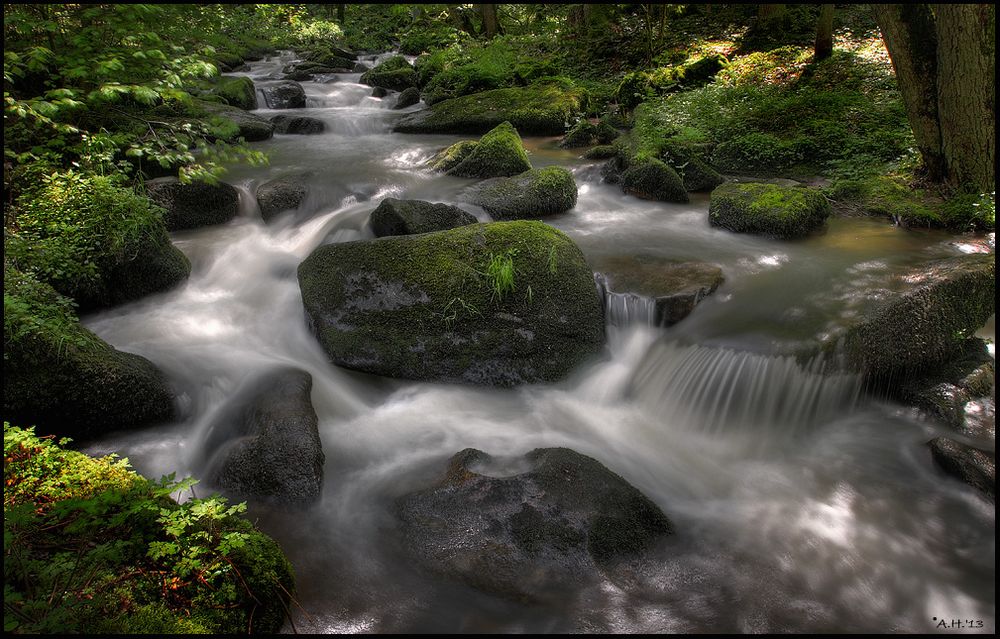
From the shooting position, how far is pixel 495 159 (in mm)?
9477

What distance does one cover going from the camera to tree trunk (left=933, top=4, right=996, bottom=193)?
22.5 ft

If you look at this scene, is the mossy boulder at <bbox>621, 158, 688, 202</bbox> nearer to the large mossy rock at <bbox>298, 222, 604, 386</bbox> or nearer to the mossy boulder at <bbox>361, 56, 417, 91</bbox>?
the large mossy rock at <bbox>298, 222, 604, 386</bbox>

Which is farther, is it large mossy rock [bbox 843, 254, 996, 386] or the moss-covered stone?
the moss-covered stone

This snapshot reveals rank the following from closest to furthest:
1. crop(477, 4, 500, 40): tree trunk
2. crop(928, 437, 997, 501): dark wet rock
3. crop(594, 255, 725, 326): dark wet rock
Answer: crop(928, 437, 997, 501): dark wet rock → crop(594, 255, 725, 326): dark wet rock → crop(477, 4, 500, 40): tree trunk

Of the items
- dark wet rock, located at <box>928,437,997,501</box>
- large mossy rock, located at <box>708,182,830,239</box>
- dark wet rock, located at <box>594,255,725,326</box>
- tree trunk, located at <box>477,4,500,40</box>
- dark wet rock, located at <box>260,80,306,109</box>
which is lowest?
dark wet rock, located at <box>928,437,997,501</box>

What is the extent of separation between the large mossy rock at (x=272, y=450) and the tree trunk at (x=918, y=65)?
8.33 meters

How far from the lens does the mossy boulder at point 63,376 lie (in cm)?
405

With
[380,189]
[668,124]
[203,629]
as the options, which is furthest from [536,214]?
[203,629]

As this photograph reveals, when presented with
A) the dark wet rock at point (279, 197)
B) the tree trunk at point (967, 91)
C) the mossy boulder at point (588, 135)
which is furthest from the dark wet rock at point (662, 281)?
the mossy boulder at point (588, 135)

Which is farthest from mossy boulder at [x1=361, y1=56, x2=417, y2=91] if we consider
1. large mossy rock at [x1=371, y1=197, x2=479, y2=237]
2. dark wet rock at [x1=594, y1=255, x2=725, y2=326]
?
dark wet rock at [x1=594, y1=255, x2=725, y2=326]

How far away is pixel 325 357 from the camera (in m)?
5.74

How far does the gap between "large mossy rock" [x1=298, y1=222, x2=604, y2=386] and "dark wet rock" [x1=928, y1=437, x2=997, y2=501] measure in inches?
112

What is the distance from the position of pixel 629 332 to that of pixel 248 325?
4.05 metres

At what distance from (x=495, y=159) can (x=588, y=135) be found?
3305 millimetres
